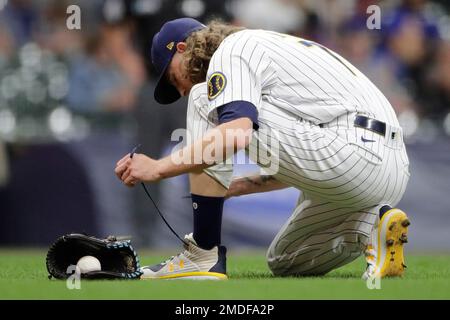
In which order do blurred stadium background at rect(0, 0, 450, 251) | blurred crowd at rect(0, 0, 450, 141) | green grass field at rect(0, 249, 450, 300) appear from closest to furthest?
green grass field at rect(0, 249, 450, 300) → blurred stadium background at rect(0, 0, 450, 251) → blurred crowd at rect(0, 0, 450, 141)

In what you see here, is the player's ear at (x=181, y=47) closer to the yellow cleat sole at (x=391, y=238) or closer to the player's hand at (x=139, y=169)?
the player's hand at (x=139, y=169)

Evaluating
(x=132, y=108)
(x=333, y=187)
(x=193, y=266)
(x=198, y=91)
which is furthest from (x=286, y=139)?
(x=132, y=108)

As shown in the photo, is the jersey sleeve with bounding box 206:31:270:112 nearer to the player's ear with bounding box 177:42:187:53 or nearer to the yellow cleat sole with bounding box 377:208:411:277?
the player's ear with bounding box 177:42:187:53

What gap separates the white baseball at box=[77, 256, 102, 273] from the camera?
4.04 meters

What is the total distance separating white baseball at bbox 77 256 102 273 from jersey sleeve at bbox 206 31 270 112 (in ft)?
2.97

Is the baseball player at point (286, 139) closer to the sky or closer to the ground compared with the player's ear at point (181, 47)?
closer to the ground

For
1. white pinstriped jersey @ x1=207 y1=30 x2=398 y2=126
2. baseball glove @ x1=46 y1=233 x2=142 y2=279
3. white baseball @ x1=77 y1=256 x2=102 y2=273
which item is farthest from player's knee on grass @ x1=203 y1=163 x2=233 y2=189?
white baseball @ x1=77 y1=256 x2=102 y2=273

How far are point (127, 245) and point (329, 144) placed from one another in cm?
102

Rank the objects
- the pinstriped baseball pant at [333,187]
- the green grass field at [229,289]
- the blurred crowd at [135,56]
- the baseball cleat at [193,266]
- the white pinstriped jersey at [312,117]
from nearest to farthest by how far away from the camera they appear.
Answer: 1. the green grass field at [229,289]
2. the white pinstriped jersey at [312,117]
3. the pinstriped baseball pant at [333,187]
4. the baseball cleat at [193,266]
5. the blurred crowd at [135,56]

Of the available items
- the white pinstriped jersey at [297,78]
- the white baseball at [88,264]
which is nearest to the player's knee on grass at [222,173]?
the white pinstriped jersey at [297,78]

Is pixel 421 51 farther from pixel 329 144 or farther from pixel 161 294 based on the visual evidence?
pixel 161 294

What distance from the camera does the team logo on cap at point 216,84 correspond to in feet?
12.3

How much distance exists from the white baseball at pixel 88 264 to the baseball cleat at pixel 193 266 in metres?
0.27
